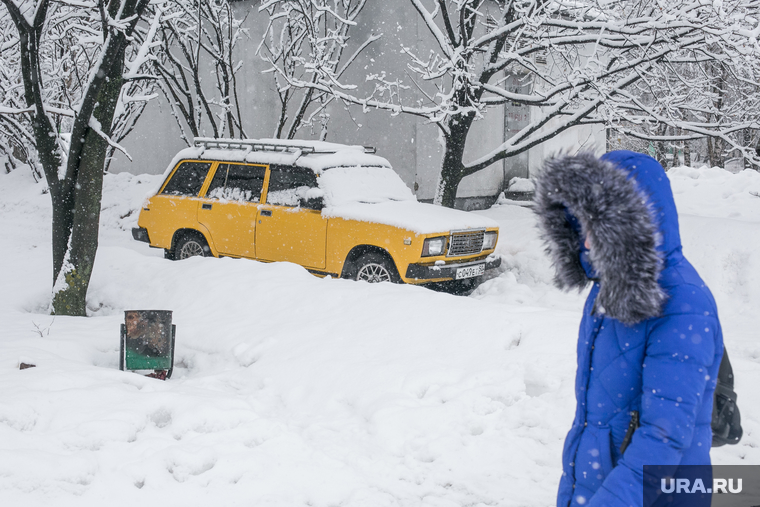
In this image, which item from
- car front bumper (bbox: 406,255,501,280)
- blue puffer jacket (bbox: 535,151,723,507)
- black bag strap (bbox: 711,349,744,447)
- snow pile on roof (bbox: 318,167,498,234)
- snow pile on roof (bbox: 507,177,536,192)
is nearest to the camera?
blue puffer jacket (bbox: 535,151,723,507)

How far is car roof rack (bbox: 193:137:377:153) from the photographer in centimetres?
896

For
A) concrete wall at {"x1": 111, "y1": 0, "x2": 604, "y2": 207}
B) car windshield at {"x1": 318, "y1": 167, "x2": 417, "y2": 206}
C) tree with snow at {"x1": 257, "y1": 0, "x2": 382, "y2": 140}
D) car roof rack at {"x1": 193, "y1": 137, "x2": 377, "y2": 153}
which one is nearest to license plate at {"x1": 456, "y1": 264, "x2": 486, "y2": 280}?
car windshield at {"x1": 318, "y1": 167, "x2": 417, "y2": 206}

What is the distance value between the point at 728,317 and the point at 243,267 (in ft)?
18.8

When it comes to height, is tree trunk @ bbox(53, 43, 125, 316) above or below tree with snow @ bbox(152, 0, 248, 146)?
below

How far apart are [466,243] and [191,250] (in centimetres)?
404

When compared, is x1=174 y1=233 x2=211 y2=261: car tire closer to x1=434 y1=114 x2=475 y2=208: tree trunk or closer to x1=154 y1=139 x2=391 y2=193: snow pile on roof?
x1=154 y1=139 x2=391 y2=193: snow pile on roof

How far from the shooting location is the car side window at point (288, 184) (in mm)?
8672

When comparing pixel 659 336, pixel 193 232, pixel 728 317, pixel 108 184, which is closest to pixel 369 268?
pixel 193 232

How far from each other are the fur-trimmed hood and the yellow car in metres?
5.74

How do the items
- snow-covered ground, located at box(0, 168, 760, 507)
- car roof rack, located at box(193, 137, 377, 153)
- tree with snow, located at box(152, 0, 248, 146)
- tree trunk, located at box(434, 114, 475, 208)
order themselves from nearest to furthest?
snow-covered ground, located at box(0, 168, 760, 507) < car roof rack, located at box(193, 137, 377, 153) < tree trunk, located at box(434, 114, 475, 208) < tree with snow, located at box(152, 0, 248, 146)

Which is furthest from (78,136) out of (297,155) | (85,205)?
(297,155)

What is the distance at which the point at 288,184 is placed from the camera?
8797 millimetres

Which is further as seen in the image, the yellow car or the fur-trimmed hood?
the yellow car

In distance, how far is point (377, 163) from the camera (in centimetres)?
945
